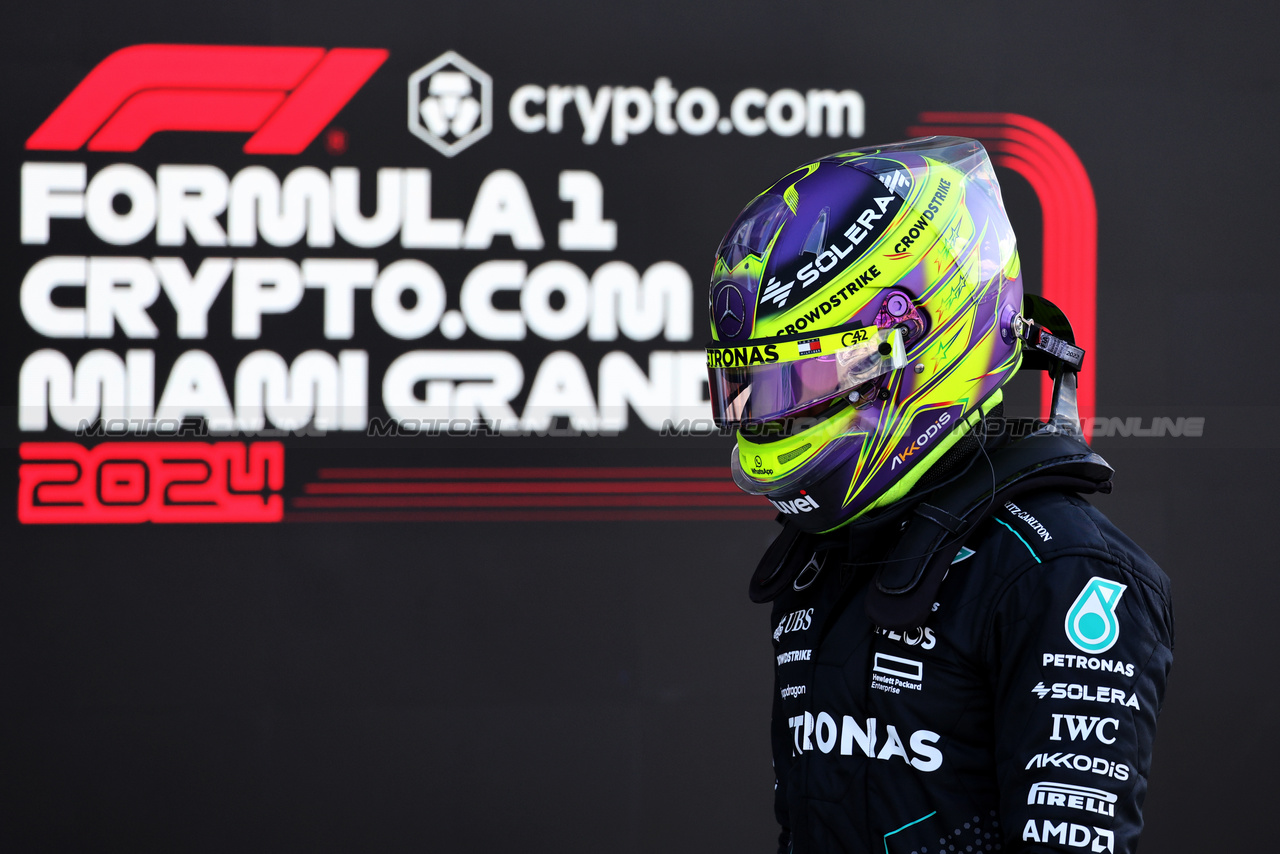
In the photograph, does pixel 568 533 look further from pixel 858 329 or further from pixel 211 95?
pixel 858 329

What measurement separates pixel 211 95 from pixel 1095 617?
87.4 inches

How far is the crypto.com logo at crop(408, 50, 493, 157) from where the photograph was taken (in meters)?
2.36

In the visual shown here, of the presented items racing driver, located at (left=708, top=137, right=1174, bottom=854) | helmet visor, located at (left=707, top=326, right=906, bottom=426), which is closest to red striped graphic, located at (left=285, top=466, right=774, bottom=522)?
racing driver, located at (left=708, top=137, right=1174, bottom=854)

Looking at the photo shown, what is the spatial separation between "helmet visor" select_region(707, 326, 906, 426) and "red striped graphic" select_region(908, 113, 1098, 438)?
5.56 feet

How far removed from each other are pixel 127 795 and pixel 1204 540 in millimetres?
2555

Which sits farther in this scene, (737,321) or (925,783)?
(737,321)

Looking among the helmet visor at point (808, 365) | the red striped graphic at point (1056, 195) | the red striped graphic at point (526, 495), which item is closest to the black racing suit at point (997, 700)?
the helmet visor at point (808, 365)

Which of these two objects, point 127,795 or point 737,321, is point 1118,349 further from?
point 127,795

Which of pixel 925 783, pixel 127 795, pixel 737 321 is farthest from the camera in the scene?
pixel 127 795

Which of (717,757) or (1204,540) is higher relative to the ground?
(1204,540)

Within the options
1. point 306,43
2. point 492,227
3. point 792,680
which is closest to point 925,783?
point 792,680

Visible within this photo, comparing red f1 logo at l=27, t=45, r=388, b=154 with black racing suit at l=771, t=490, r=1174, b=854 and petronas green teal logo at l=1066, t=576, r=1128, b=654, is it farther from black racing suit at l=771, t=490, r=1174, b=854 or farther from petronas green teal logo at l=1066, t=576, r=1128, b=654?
petronas green teal logo at l=1066, t=576, r=1128, b=654

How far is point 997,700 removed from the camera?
793mm

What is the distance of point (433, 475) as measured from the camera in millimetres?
2346
